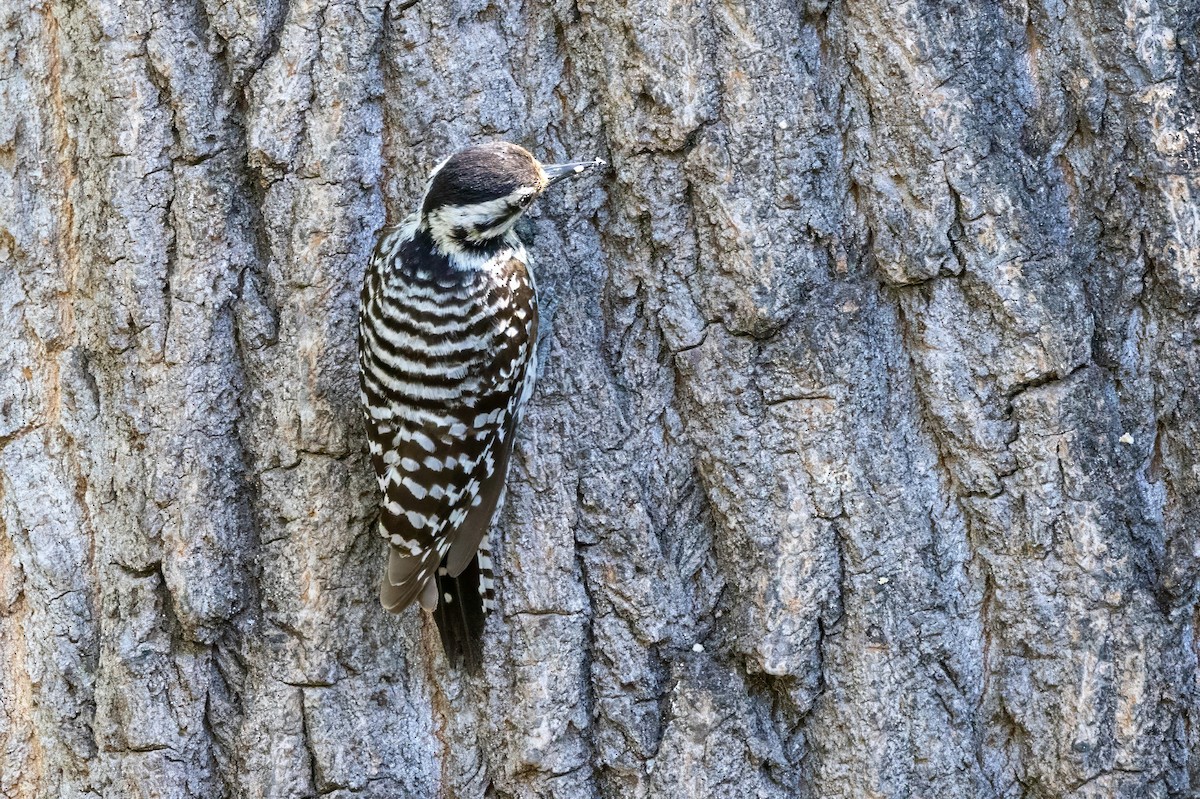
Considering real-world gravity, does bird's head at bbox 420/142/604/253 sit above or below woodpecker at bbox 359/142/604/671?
above

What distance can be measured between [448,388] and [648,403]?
1.39 feet

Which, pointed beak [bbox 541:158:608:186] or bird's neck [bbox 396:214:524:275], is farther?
bird's neck [bbox 396:214:524:275]

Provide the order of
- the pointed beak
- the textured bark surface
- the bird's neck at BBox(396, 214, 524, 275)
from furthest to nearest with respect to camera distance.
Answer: the bird's neck at BBox(396, 214, 524, 275) < the pointed beak < the textured bark surface

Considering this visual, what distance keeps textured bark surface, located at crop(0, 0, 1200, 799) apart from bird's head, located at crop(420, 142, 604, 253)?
0.08m

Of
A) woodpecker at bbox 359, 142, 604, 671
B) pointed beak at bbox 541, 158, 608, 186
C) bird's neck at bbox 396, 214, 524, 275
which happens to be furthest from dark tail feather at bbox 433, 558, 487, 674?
pointed beak at bbox 541, 158, 608, 186

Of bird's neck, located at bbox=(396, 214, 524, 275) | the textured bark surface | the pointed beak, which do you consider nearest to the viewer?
the textured bark surface

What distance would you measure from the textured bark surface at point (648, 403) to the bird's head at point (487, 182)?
3.1 inches

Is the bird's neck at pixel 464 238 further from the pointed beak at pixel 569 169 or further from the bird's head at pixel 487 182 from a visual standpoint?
the pointed beak at pixel 569 169

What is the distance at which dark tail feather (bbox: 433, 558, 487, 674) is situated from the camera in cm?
232

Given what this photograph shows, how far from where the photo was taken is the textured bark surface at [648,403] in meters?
2.12

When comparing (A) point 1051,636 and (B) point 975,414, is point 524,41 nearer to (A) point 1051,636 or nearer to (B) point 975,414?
(B) point 975,414

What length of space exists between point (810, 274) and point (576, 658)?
901 mm

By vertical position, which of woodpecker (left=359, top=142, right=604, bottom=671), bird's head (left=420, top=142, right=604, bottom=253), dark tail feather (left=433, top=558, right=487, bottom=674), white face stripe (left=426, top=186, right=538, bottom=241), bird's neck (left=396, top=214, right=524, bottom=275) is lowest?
dark tail feather (left=433, top=558, right=487, bottom=674)

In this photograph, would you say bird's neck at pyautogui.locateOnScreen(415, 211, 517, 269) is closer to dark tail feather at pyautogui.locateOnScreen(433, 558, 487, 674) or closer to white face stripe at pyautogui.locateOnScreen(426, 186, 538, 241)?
white face stripe at pyautogui.locateOnScreen(426, 186, 538, 241)
